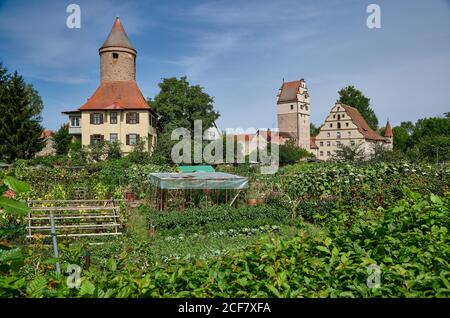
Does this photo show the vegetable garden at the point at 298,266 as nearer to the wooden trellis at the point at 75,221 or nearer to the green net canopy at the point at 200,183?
the wooden trellis at the point at 75,221

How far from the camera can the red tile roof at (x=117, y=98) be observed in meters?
39.2

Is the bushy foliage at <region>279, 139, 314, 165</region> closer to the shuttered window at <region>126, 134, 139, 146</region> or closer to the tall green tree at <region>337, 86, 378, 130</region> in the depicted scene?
the shuttered window at <region>126, 134, 139, 146</region>

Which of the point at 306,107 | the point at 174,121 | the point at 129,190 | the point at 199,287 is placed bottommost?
the point at 129,190

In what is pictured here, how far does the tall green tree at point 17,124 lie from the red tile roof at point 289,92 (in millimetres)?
45922

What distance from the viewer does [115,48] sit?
41062 millimetres

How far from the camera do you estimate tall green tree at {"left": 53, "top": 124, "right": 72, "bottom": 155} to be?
4122cm

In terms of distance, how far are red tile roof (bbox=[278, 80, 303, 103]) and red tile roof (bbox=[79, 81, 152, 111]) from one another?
36422 millimetres

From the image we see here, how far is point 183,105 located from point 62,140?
13668 mm

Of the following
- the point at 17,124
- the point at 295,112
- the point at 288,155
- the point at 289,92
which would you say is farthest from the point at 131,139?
the point at 289,92

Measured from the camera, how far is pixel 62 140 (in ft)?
137

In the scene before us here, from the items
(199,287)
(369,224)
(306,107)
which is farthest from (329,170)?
(306,107)

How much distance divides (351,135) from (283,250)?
195 feet

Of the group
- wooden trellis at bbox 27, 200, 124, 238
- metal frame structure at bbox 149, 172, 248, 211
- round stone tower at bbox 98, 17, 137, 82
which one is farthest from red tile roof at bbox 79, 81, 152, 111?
wooden trellis at bbox 27, 200, 124, 238
